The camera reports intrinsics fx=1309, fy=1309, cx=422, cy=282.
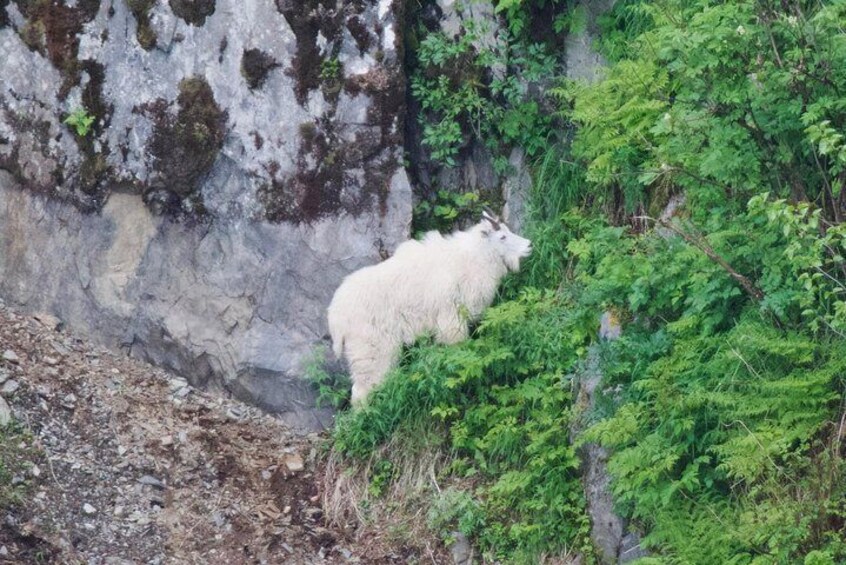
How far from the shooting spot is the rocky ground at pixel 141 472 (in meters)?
9.95

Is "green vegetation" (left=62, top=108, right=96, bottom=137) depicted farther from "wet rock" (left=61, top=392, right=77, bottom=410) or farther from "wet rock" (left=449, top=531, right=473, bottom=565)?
"wet rock" (left=449, top=531, right=473, bottom=565)

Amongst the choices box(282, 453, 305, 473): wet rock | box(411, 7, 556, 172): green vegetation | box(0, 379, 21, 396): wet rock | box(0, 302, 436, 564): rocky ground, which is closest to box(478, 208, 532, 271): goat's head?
box(411, 7, 556, 172): green vegetation

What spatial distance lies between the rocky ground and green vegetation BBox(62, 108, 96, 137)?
1833 millimetres

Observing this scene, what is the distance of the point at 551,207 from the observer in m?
11.8

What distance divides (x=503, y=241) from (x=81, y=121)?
159 inches

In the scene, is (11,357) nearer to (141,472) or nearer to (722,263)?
(141,472)

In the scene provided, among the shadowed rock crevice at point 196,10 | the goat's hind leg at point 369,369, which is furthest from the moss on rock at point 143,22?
the goat's hind leg at point 369,369

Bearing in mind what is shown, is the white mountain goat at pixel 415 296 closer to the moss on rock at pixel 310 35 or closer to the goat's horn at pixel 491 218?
the goat's horn at pixel 491 218

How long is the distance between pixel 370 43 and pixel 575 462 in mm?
4252

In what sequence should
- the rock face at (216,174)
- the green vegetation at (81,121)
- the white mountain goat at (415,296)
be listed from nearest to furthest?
1. the white mountain goat at (415,296)
2. the rock face at (216,174)
3. the green vegetation at (81,121)

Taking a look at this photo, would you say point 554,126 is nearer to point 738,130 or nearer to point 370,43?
point 370,43

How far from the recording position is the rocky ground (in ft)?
32.7

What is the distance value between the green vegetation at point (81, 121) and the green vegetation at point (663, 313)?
9.90 feet

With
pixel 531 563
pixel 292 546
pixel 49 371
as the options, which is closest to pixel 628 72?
pixel 531 563
